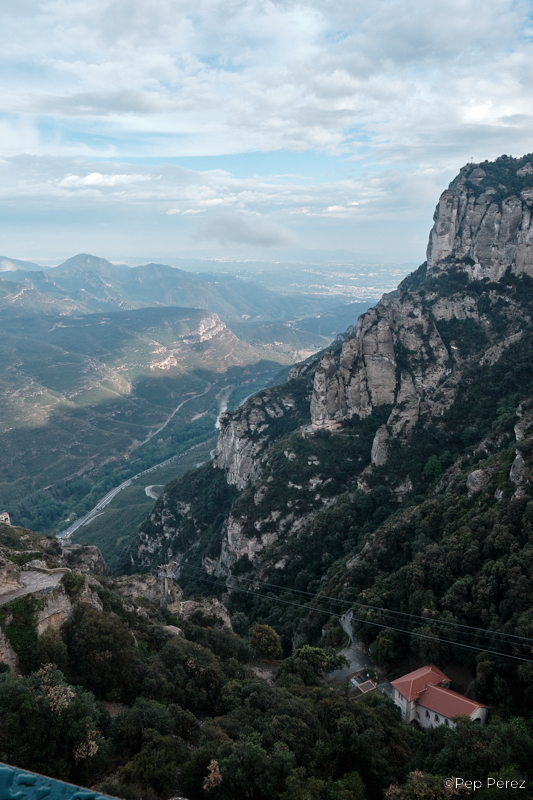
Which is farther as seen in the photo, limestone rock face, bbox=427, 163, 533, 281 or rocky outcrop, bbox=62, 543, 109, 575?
limestone rock face, bbox=427, 163, 533, 281

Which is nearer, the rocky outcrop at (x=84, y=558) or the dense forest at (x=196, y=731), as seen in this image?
the dense forest at (x=196, y=731)

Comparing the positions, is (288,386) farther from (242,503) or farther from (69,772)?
(69,772)

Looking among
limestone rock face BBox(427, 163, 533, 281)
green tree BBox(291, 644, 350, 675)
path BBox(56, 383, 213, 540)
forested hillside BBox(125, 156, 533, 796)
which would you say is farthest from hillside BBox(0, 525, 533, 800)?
path BBox(56, 383, 213, 540)

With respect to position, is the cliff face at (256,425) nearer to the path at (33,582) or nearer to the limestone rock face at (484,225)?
the limestone rock face at (484,225)

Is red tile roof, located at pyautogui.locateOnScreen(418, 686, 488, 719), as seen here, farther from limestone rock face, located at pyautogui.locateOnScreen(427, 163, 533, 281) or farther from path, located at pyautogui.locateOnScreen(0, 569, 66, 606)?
limestone rock face, located at pyautogui.locateOnScreen(427, 163, 533, 281)

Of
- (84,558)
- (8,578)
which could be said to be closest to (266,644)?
(8,578)

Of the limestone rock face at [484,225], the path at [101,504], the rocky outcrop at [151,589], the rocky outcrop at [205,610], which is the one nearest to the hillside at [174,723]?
the rocky outcrop at [205,610]

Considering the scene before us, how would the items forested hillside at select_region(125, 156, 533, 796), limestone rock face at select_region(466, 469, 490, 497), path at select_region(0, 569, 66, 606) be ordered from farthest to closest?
limestone rock face at select_region(466, 469, 490, 497), forested hillside at select_region(125, 156, 533, 796), path at select_region(0, 569, 66, 606)
